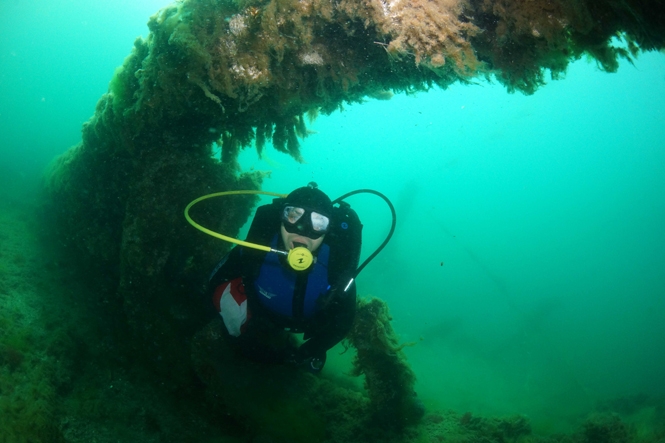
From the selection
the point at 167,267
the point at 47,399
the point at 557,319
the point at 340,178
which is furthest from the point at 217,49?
the point at 340,178

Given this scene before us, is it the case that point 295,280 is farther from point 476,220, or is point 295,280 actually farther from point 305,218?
point 476,220

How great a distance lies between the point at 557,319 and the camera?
39156 millimetres

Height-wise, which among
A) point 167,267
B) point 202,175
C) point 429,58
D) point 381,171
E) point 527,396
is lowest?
point 167,267

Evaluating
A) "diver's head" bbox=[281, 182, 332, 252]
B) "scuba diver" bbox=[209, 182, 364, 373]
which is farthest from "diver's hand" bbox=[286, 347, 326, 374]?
"diver's head" bbox=[281, 182, 332, 252]

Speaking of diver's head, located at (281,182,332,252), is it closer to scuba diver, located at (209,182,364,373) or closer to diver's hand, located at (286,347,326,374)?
scuba diver, located at (209,182,364,373)

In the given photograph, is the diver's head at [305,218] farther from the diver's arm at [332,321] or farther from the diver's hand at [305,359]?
the diver's hand at [305,359]

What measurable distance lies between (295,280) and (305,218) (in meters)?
0.86

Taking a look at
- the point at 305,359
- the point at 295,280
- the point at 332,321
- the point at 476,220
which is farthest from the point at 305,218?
the point at 476,220

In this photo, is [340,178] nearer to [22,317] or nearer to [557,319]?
[557,319]

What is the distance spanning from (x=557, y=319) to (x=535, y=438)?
145ft

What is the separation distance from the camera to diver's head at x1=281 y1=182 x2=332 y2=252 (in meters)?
3.79

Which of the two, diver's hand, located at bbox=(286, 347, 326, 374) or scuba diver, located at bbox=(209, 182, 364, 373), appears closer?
scuba diver, located at bbox=(209, 182, 364, 373)

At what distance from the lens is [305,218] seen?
379 centimetres

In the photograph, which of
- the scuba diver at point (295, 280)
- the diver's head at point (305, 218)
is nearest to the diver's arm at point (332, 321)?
the scuba diver at point (295, 280)
